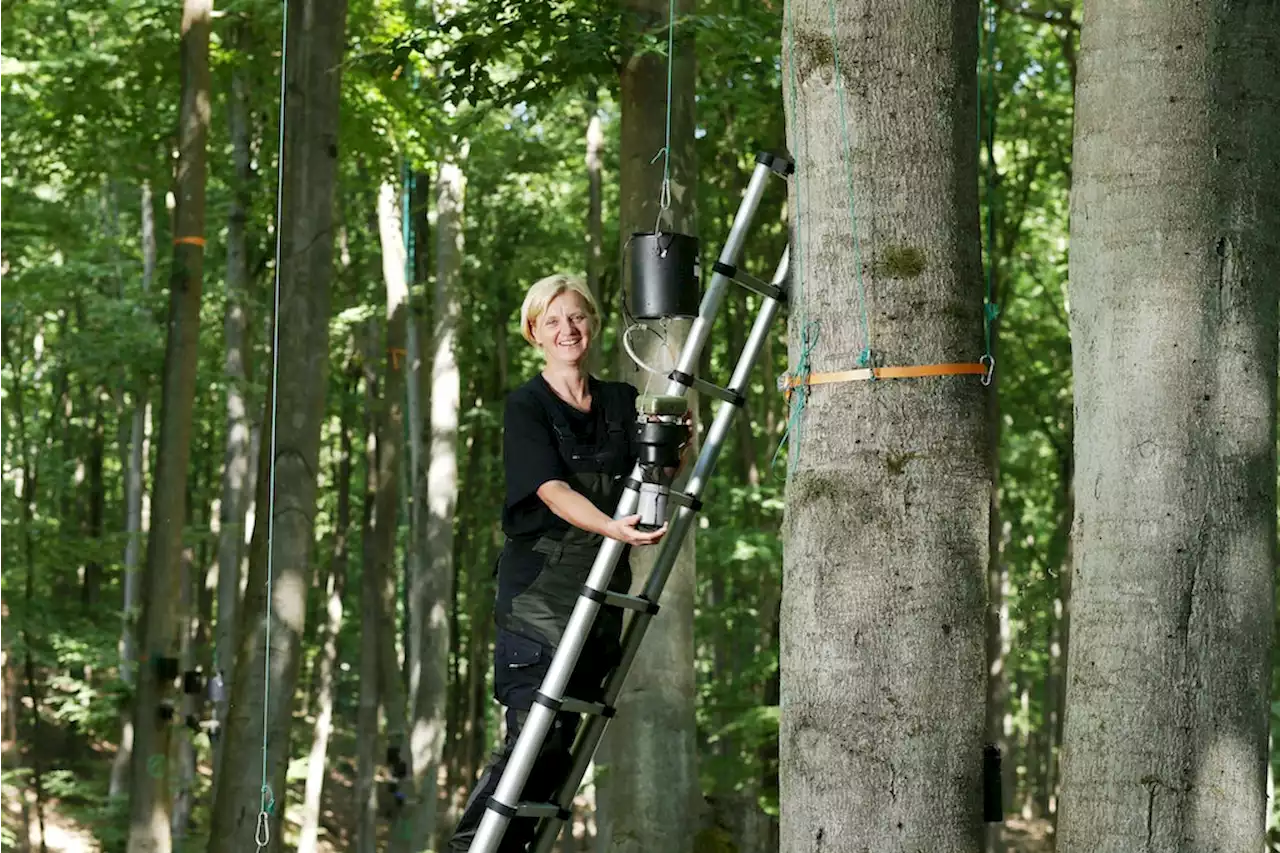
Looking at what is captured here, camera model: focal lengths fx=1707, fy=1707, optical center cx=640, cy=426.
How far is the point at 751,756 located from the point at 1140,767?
1525cm

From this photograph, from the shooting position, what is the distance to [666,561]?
4.71 metres

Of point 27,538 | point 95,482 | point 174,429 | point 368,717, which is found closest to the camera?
point 174,429

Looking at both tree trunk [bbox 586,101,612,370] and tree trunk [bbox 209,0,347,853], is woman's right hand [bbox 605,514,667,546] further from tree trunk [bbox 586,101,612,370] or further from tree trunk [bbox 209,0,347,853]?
tree trunk [bbox 586,101,612,370]

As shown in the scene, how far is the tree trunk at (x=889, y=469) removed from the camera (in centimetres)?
363

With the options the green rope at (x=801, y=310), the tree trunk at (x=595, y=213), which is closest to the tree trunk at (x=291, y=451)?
the green rope at (x=801, y=310)

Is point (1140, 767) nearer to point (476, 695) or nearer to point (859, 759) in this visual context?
point (859, 759)

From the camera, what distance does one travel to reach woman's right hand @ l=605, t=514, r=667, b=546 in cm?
445

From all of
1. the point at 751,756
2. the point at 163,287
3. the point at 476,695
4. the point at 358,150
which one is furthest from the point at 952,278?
the point at 476,695

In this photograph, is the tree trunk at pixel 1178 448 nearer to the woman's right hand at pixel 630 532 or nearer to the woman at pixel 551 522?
the woman's right hand at pixel 630 532

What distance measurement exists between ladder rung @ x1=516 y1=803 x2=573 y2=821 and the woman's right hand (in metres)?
0.81

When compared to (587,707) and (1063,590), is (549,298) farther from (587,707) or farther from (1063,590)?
(1063,590)

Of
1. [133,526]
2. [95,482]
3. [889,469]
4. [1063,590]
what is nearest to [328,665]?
[133,526]

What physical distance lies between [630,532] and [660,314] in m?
0.58

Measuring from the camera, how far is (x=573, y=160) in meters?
24.2
